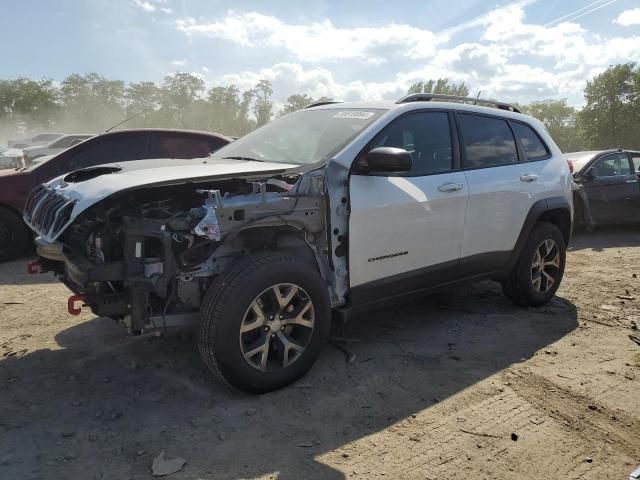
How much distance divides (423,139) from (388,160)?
0.83 meters

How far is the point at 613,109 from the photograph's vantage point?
3997 centimetres

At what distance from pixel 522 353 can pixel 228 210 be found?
102 inches

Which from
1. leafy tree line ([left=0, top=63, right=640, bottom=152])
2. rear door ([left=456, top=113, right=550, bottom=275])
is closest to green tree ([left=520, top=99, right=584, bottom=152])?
leafy tree line ([left=0, top=63, right=640, bottom=152])

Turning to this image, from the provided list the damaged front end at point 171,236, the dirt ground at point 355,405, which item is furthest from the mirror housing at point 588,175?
the damaged front end at point 171,236

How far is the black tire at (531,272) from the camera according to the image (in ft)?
15.8

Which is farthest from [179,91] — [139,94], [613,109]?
[613,109]

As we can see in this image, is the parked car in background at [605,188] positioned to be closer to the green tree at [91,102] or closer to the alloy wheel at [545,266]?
the alloy wheel at [545,266]

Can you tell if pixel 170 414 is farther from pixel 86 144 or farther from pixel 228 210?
pixel 86 144

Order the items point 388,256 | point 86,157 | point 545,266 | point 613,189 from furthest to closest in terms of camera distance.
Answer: point 613,189
point 86,157
point 545,266
point 388,256

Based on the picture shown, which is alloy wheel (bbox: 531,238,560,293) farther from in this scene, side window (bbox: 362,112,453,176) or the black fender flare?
side window (bbox: 362,112,453,176)

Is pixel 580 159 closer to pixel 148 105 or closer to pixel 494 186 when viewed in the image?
pixel 494 186

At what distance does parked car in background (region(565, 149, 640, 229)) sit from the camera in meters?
8.99

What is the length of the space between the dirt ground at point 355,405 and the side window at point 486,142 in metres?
1.48

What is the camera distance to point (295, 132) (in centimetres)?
415
